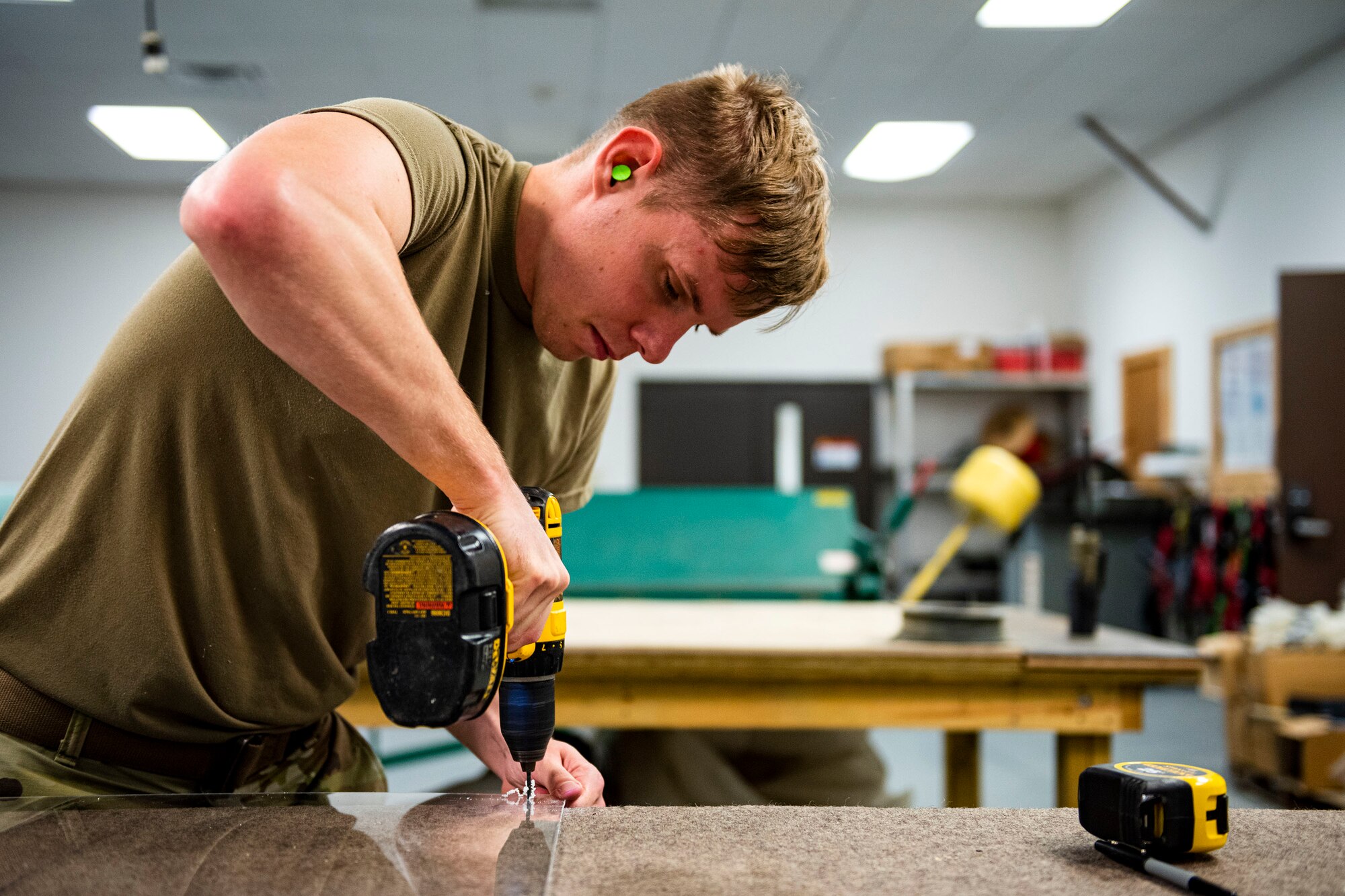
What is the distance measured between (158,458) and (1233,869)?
3.12ft

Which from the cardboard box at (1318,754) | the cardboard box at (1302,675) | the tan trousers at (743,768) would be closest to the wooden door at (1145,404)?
the cardboard box at (1302,675)

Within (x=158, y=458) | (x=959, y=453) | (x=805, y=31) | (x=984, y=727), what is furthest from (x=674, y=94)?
(x=959, y=453)

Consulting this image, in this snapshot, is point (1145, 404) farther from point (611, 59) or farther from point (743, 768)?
point (743, 768)

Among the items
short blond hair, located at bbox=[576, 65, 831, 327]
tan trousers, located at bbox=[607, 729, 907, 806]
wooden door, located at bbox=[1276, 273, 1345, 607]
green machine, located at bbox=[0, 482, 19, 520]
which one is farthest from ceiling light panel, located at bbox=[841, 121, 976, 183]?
short blond hair, located at bbox=[576, 65, 831, 327]

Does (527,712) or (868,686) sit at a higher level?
(527,712)

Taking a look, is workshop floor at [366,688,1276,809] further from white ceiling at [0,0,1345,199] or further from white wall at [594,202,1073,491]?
white wall at [594,202,1073,491]

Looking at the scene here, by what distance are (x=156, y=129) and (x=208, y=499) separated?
4889mm

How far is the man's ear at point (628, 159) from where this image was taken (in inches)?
36.5

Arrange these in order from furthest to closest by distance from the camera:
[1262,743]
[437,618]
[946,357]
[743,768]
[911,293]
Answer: [911,293] < [946,357] < [1262,743] < [743,768] < [437,618]

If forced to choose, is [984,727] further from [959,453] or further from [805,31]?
[959,453]

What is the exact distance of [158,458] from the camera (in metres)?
0.92

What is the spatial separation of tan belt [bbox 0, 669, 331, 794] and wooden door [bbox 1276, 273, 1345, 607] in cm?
416

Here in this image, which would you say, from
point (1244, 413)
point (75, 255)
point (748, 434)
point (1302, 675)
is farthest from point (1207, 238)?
point (75, 255)

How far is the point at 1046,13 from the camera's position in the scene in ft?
13.4
